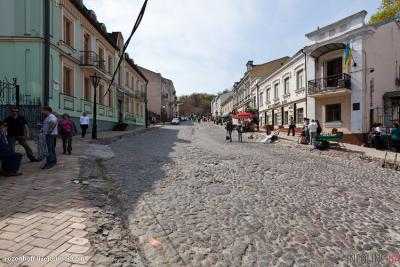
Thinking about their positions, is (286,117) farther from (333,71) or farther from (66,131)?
(66,131)

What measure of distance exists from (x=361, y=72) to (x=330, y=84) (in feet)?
8.63

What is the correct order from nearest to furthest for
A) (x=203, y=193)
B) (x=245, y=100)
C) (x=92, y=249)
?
1. (x=92, y=249)
2. (x=203, y=193)
3. (x=245, y=100)

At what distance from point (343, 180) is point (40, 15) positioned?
1516cm

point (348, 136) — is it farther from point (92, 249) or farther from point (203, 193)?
point (92, 249)

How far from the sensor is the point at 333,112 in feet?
73.9

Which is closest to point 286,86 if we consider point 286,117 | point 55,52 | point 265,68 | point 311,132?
point 286,117

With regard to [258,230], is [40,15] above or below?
above

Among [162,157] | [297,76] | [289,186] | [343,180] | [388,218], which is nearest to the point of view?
[388,218]

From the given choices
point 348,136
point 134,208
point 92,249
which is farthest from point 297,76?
point 92,249

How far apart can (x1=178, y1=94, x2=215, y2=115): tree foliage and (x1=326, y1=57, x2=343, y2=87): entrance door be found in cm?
9664

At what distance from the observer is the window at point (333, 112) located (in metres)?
21.9

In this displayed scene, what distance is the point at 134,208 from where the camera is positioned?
18.5ft

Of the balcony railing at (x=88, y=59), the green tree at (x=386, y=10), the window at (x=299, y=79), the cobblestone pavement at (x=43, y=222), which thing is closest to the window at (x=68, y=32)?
the balcony railing at (x=88, y=59)

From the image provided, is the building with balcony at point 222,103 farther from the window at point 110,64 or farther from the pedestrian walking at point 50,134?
the pedestrian walking at point 50,134
